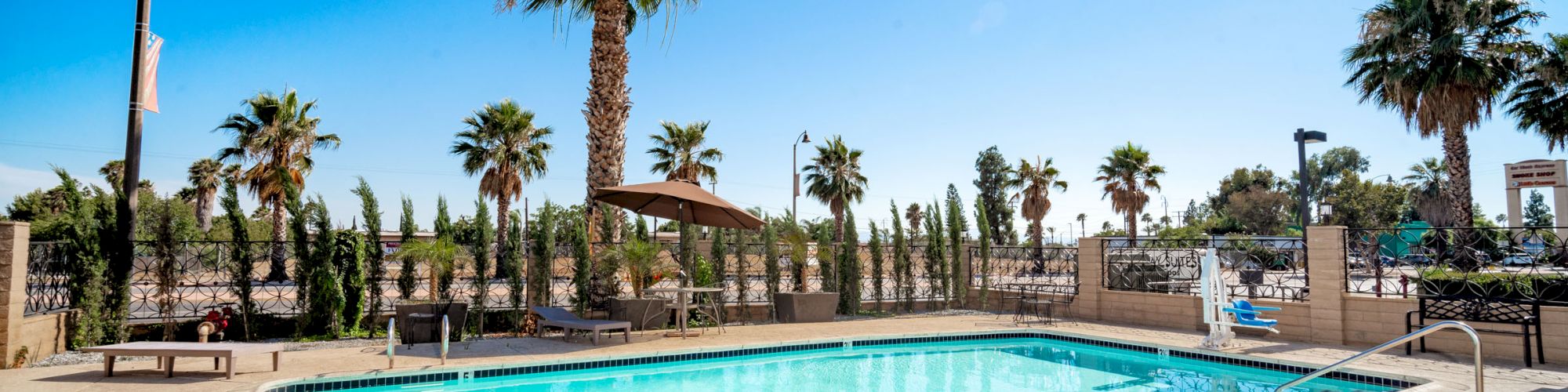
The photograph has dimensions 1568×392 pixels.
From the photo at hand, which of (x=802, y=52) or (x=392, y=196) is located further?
(x=802, y=52)

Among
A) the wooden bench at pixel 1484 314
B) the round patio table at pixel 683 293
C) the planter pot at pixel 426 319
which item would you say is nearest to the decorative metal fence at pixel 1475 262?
the wooden bench at pixel 1484 314

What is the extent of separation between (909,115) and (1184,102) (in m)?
6.61

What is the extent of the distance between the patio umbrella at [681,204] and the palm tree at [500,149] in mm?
14048

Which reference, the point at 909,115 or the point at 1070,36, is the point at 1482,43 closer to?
the point at 1070,36

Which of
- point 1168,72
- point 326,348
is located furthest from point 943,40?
point 326,348

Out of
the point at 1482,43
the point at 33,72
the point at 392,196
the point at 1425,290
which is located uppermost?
the point at 1482,43

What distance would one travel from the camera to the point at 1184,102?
1830 centimetres

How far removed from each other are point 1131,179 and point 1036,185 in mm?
3850

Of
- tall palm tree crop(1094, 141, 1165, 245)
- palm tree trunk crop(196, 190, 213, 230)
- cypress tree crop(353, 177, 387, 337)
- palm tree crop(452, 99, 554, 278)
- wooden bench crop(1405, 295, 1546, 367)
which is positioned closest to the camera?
wooden bench crop(1405, 295, 1546, 367)

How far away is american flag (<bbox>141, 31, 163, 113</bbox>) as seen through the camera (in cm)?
903

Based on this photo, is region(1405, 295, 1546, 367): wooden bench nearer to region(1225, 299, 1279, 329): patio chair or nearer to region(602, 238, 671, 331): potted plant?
region(1225, 299, 1279, 329): patio chair

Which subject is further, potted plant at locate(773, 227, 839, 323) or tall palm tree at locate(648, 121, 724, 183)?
tall palm tree at locate(648, 121, 724, 183)

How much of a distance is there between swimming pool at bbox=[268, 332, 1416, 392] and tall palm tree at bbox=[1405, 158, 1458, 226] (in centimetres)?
4923

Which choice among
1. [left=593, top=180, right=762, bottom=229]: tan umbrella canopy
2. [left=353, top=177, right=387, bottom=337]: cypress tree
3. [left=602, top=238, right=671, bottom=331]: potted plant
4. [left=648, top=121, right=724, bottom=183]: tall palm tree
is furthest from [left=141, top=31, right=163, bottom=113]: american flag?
[left=648, top=121, right=724, bottom=183]: tall palm tree
